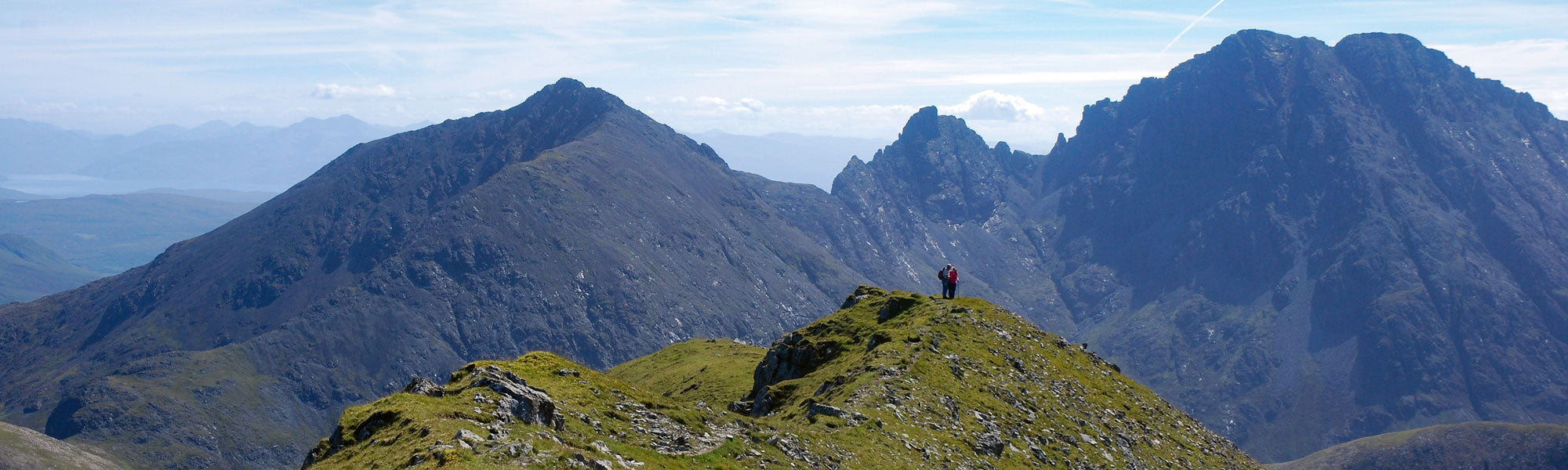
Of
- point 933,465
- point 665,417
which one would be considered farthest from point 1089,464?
point 665,417

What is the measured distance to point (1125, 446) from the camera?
6694 centimetres

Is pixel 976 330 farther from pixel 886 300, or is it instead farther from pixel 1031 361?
pixel 886 300

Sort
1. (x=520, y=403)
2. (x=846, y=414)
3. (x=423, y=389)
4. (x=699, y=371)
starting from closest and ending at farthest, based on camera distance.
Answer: (x=520, y=403), (x=423, y=389), (x=846, y=414), (x=699, y=371)

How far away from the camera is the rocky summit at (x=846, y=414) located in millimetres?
37406

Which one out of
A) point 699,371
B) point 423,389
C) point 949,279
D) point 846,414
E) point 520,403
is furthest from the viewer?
point 699,371

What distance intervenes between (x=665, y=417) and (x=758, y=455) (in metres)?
5.98

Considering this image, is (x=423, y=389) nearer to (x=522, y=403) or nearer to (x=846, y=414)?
(x=522, y=403)

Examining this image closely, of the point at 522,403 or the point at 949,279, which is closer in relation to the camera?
the point at 522,403

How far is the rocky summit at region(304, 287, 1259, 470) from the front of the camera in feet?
123

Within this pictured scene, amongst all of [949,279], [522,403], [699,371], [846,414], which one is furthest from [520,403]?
[699,371]

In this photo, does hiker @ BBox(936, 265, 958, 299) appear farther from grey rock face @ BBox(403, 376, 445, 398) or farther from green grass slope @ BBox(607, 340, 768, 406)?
grey rock face @ BBox(403, 376, 445, 398)

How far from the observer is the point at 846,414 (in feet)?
181

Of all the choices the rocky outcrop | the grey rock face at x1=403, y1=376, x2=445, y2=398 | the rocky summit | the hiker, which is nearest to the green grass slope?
the rocky summit

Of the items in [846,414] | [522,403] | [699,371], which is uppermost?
[522,403]
